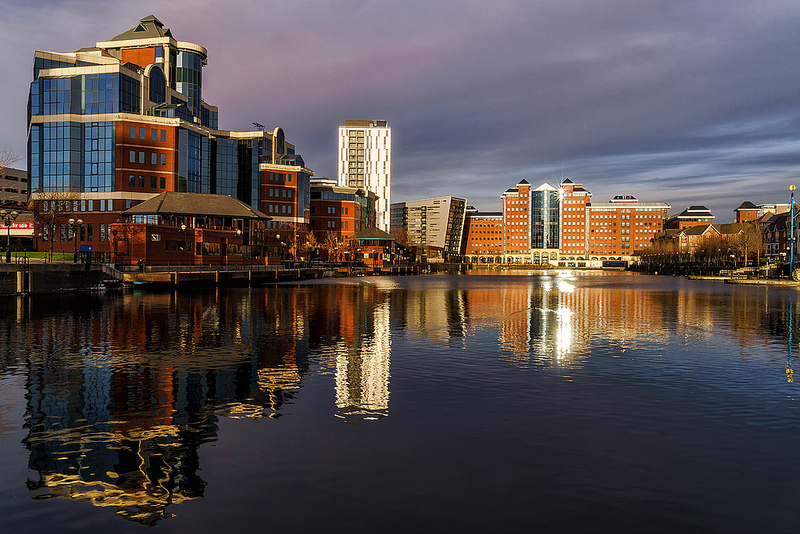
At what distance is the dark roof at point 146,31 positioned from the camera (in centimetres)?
12588

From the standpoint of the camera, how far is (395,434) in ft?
40.6

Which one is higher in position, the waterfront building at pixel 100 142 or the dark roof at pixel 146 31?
the dark roof at pixel 146 31

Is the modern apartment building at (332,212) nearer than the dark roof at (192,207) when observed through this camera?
No

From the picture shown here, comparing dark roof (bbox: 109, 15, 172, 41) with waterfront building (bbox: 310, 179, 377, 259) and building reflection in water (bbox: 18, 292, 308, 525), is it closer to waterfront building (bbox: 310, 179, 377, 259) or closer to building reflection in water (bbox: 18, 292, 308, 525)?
waterfront building (bbox: 310, 179, 377, 259)

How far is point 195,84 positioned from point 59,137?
136 ft

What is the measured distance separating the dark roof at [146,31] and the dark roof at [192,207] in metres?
50.6

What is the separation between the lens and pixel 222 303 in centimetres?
4616

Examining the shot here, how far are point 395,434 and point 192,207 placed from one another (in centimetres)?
8730

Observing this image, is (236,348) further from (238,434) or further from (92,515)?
(92,515)

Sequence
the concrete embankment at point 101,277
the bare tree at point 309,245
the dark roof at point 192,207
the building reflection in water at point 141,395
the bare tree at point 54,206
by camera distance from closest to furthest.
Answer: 1. the building reflection in water at point 141,395
2. the concrete embankment at point 101,277
3. the bare tree at point 54,206
4. the dark roof at point 192,207
5. the bare tree at point 309,245

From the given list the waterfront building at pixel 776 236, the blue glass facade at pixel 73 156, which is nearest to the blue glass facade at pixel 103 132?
the blue glass facade at pixel 73 156

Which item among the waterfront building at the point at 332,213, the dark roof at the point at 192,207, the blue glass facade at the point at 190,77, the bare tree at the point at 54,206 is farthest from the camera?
the waterfront building at the point at 332,213

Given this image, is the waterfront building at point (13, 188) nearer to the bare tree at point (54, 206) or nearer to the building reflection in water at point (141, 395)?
the bare tree at point (54, 206)

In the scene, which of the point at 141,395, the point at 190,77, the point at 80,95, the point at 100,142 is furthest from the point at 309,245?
the point at 141,395
